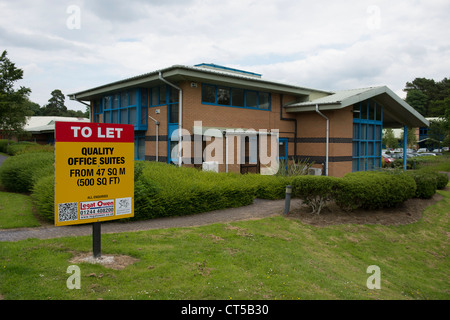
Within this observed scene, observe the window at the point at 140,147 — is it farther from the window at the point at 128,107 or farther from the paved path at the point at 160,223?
the paved path at the point at 160,223

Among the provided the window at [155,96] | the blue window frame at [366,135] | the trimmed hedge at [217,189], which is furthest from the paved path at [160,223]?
the blue window frame at [366,135]

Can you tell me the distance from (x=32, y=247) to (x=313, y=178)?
730cm

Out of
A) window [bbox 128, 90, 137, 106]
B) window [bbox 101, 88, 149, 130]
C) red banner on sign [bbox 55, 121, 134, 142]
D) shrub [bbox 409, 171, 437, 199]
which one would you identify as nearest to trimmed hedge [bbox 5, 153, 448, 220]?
shrub [bbox 409, 171, 437, 199]

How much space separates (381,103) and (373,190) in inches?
507

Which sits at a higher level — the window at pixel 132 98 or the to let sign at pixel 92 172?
the window at pixel 132 98

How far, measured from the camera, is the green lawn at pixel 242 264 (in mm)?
4859

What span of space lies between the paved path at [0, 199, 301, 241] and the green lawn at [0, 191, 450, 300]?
76 centimetres

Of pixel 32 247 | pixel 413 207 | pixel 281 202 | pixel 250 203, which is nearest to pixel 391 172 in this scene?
pixel 413 207

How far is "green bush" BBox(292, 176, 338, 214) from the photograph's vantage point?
32.9 ft

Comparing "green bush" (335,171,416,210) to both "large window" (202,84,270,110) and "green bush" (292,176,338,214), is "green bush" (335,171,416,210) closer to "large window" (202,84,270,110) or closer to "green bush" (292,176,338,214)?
"green bush" (292,176,338,214)

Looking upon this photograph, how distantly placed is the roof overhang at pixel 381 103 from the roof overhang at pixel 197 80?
1.16 m

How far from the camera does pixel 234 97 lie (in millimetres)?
17297

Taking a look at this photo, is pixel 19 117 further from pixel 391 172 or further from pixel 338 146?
pixel 391 172

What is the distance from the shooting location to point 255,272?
225 inches
